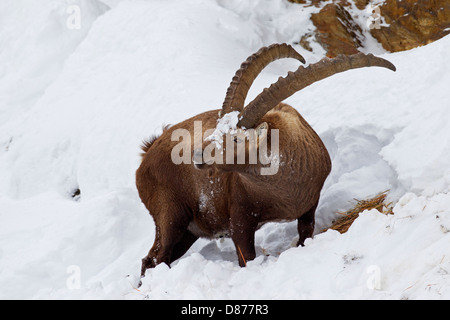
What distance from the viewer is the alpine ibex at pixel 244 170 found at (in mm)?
5180

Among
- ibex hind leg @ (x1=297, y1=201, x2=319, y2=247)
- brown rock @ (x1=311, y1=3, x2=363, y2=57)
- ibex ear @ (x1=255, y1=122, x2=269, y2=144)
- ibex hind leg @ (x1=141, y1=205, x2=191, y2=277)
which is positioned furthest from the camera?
brown rock @ (x1=311, y1=3, x2=363, y2=57)

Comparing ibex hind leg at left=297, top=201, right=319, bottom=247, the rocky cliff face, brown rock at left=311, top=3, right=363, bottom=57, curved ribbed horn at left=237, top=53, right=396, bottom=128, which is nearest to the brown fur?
ibex hind leg at left=297, top=201, right=319, bottom=247

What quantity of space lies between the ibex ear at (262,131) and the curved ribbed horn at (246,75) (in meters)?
0.29

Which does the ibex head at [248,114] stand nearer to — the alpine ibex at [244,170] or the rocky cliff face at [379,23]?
the alpine ibex at [244,170]

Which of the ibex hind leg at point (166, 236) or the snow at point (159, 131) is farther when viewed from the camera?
the ibex hind leg at point (166, 236)

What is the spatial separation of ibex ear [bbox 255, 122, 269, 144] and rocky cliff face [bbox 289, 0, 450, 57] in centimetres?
722

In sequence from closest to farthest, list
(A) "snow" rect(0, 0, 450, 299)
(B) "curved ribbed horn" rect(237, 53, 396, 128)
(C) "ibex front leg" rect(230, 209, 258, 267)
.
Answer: (A) "snow" rect(0, 0, 450, 299) < (B) "curved ribbed horn" rect(237, 53, 396, 128) < (C) "ibex front leg" rect(230, 209, 258, 267)

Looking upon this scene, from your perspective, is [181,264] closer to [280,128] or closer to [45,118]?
[280,128]

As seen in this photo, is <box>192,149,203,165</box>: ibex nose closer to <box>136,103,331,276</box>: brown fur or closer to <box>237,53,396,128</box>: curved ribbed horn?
<box>136,103,331,276</box>: brown fur

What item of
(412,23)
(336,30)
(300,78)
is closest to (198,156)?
(300,78)

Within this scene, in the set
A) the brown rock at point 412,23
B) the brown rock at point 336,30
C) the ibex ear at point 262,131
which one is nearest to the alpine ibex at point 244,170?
the ibex ear at point 262,131

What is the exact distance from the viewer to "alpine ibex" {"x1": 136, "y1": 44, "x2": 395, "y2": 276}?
5.18 metres

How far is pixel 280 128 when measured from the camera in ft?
17.9
